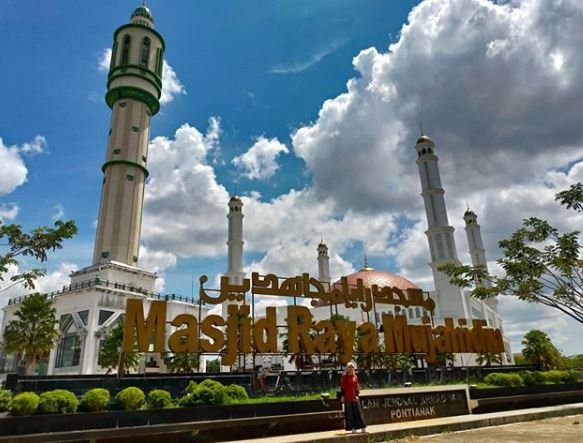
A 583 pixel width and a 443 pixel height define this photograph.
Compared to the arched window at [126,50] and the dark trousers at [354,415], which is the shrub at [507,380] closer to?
the dark trousers at [354,415]

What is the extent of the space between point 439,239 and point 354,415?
152 ft

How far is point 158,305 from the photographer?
63.6ft

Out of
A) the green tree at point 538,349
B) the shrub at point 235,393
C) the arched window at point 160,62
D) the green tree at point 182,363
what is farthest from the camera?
the arched window at point 160,62

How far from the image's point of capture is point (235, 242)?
64.6 metres

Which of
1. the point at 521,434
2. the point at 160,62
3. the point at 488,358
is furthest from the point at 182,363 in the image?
the point at 160,62

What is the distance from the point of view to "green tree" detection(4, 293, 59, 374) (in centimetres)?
3253

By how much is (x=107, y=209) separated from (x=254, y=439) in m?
44.2

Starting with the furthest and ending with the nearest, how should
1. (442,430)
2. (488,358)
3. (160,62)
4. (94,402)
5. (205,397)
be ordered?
(160,62)
(488,358)
(205,397)
(94,402)
(442,430)

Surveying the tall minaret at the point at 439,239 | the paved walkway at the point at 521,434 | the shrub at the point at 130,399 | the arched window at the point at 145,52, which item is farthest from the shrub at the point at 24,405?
the arched window at the point at 145,52

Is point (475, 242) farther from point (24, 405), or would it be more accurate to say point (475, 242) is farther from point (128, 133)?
point (24, 405)

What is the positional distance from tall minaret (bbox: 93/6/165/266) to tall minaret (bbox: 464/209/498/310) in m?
49.6

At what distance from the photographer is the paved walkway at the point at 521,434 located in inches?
388

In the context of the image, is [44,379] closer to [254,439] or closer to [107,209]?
[254,439]

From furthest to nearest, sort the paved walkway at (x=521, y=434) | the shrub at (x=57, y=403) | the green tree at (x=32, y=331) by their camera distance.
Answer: the green tree at (x=32, y=331), the shrub at (x=57, y=403), the paved walkway at (x=521, y=434)
